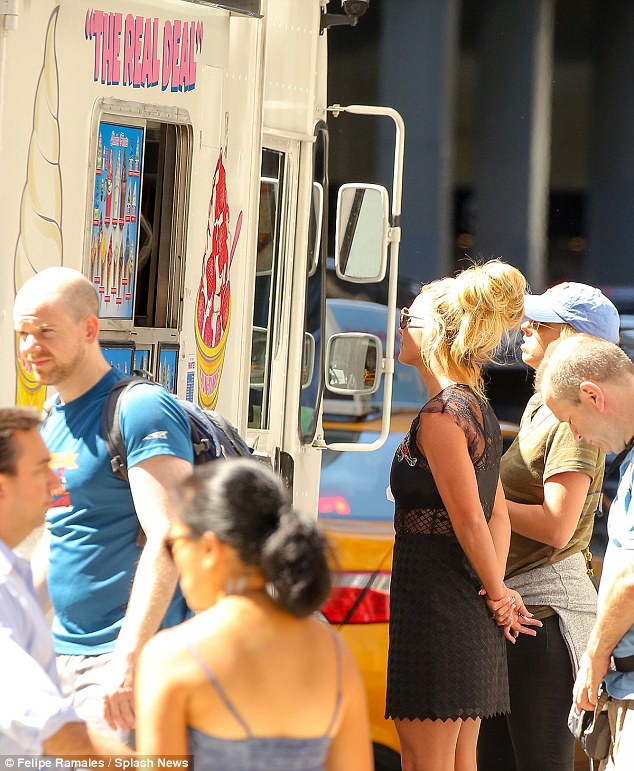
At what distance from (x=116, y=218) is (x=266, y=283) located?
4.14 feet

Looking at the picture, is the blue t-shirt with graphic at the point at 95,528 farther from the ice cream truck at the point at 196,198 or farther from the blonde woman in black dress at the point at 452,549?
the blonde woman in black dress at the point at 452,549

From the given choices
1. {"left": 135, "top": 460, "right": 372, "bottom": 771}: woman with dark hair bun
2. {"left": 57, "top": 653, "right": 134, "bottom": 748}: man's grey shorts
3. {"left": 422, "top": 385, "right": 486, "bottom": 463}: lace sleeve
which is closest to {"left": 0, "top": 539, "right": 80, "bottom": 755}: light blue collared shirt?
{"left": 135, "top": 460, "right": 372, "bottom": 771}: woman with dark hair bun

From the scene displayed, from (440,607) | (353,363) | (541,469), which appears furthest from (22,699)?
(353,363)

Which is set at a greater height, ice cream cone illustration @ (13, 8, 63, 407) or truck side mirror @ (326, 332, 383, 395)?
ice cream cone illustration @ (13, 8, 63, 407)

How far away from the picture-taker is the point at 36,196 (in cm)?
305

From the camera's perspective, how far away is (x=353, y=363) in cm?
507

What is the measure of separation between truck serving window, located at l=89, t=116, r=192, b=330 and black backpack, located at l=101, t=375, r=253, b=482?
63 cm

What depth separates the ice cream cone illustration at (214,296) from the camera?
3760mm

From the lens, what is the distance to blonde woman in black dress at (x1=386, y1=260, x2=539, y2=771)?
133 inches

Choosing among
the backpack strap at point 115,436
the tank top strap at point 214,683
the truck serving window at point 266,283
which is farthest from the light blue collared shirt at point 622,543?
the truck serving window at point 266,283

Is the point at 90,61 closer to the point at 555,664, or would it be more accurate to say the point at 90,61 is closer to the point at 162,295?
the point at 162,295

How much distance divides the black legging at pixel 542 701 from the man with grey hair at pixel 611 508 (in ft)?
2.33

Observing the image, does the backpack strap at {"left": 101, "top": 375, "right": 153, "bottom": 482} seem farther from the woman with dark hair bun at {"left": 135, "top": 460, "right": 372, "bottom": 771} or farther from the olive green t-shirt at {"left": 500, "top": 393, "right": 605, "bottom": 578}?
the olive green t-shirt at {"left": 500, "top": 393, "right": 605, "bottom": 578}
